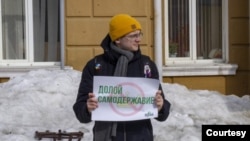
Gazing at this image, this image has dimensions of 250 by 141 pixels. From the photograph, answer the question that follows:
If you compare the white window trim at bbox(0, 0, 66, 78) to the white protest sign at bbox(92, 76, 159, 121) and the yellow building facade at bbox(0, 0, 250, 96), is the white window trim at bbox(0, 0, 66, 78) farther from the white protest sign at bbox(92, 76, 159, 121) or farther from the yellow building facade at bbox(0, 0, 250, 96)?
the white protest sign at bbox(92, 76, 159, 121)

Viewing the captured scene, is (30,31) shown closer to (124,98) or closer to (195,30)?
(195,30)

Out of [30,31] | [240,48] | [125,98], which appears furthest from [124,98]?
[240,48]

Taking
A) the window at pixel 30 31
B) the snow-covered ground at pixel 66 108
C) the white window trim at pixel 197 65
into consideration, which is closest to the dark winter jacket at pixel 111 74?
the snow-covered ground at pixel 66 108

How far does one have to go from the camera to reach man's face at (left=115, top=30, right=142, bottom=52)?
358 centimetres

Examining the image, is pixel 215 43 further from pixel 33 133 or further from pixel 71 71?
pixel 33 133

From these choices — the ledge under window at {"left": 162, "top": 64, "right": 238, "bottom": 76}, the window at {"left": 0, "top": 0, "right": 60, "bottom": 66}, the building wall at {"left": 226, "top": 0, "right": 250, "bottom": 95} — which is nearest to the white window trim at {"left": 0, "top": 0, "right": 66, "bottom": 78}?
the window at {"left": 0, "top": 0, "right": 60, "bottom": 66}

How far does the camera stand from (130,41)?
3594 mm

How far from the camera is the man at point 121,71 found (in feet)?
11.6

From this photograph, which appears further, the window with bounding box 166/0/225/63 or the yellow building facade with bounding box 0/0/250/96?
the window with bounding box 166/0/225/63

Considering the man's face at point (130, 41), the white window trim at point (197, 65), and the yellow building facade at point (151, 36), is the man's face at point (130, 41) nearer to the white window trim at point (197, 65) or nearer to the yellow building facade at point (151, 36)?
the yellow building facade at point (151, 36)

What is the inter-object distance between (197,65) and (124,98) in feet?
16.6

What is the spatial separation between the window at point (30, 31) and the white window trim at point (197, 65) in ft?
5.26

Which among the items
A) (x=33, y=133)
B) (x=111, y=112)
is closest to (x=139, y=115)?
(x=111, y=112)

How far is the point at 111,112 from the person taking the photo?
356 centimetres
